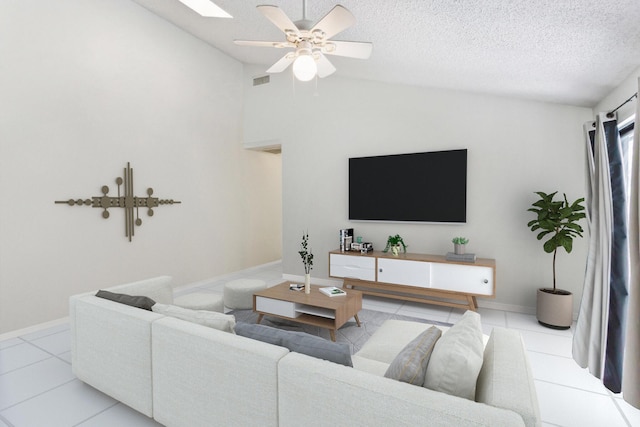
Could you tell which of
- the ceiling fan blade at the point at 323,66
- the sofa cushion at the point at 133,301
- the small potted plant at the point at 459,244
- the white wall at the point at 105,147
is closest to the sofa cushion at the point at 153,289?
the sofa cushion at the point at 133,301

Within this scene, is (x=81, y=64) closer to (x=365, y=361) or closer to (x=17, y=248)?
(x=17, y=248)

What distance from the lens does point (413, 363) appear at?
1.24 meters

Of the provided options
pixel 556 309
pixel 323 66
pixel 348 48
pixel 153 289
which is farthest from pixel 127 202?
pixel 556 309

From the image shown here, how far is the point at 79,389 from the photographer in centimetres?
219

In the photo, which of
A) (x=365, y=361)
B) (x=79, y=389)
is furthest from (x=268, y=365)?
(x=79, y=389)

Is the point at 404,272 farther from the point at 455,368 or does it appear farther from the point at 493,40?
the point at 455,368

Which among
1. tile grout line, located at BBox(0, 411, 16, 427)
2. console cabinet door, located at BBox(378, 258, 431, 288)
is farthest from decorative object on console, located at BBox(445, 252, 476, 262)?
tile grout line, located at BBox(0, 411, 16, 427)

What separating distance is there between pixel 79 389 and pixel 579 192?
4981 millimetres

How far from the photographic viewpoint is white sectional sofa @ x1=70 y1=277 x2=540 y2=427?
106 cm

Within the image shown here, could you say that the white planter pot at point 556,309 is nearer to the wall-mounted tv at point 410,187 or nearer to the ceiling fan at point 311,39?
the wall-mounted tv at point 410,187

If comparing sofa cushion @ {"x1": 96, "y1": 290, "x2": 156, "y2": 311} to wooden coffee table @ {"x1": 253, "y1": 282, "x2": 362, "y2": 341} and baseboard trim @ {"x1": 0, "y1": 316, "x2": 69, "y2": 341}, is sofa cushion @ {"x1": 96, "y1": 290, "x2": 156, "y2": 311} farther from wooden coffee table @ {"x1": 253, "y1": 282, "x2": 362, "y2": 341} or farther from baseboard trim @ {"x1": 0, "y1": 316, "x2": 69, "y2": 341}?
baseboard trim @ {"x1": 0, "y1": 316, "x2": 69, "y2": 341}

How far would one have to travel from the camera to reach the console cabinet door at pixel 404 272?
3846mm

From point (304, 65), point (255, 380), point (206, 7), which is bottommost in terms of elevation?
point (255, 380)

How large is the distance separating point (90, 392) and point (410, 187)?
3883 millimetres
